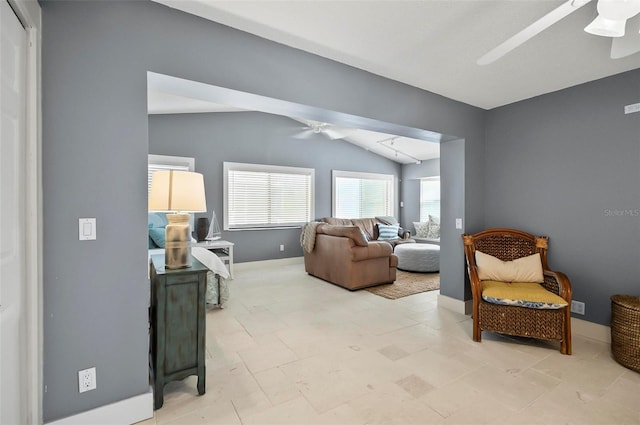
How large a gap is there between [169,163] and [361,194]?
4382mm

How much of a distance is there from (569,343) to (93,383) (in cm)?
350

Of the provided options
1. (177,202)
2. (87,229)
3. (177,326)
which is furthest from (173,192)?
(177,326)

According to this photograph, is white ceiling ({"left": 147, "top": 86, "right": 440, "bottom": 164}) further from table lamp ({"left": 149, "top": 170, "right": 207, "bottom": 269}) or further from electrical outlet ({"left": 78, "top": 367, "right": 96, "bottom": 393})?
electrical outlet ({"left": 78, "top": 367, "right": 96, "bottom": 393})

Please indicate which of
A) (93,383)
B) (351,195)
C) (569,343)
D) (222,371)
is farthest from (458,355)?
(351,195)

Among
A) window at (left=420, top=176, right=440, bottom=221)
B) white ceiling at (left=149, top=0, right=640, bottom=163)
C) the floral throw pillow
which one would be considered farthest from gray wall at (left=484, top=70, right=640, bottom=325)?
window at (left=420, top=176, right=440, bottom=221)

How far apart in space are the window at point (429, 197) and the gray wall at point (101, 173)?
6.81m

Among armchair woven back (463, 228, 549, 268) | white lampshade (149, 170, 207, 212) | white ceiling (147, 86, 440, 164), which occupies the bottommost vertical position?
armchair woven back (463, 228, 549, 268)

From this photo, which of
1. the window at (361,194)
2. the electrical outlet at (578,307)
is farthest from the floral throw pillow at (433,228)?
the electrical outlet at (578,307)

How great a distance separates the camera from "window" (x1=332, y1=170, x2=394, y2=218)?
7340 millimetres

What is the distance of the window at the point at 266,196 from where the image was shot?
5.97m

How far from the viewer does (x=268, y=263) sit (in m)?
6.24

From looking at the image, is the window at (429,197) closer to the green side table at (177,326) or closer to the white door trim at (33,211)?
the green side table at (177,326)

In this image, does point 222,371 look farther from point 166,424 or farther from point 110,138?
point 110,138

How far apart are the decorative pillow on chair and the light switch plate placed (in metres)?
6.88
